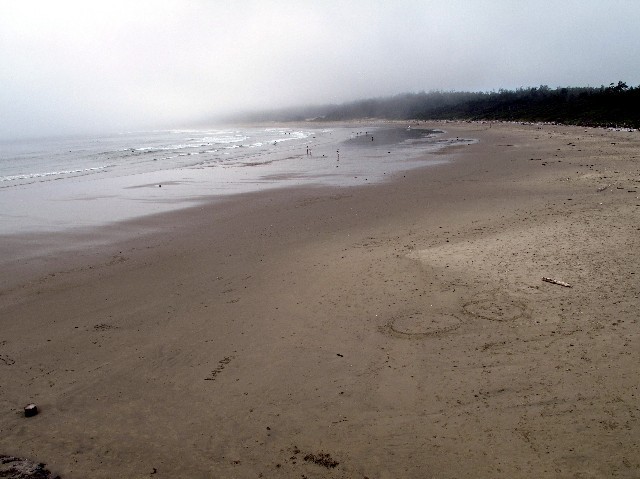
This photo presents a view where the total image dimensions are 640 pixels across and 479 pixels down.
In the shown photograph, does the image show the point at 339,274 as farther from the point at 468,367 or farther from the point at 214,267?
the point at 468,367

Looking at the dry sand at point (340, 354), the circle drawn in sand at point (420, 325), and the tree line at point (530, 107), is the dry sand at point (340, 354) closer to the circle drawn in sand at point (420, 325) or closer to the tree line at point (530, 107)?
the circle drawn in sand at point (420, 325)

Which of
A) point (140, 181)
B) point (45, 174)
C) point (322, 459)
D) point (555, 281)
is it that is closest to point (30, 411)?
point (322, 459)

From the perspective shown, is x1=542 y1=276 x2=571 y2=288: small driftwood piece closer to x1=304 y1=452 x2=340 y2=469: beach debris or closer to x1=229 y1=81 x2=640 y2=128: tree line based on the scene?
x1=304 y1=452 x2=340 y2=469: beach debris

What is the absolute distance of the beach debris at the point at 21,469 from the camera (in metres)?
4.71

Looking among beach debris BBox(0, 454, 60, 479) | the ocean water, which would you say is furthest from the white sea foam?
beach debris BBox(0, 454, 60, 479)

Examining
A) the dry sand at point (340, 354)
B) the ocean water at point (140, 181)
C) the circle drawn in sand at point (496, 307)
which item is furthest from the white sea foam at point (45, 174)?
the circle drawn in sand at point (496, 307)

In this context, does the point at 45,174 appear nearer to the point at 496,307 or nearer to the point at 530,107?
the point at 496,307

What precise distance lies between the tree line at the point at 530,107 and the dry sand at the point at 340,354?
4768 cm

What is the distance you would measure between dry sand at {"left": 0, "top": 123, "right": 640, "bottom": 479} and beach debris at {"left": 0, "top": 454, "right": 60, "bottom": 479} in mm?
122

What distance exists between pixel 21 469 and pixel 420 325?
5761 millimetres

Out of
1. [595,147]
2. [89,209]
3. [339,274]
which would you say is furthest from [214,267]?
[595,147]

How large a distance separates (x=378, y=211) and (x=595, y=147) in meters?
22.2

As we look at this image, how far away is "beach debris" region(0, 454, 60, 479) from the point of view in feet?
15.5

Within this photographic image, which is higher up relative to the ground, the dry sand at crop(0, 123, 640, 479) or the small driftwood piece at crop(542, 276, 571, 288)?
the small driftwood piece at crop(542, 276, 571, 288)
